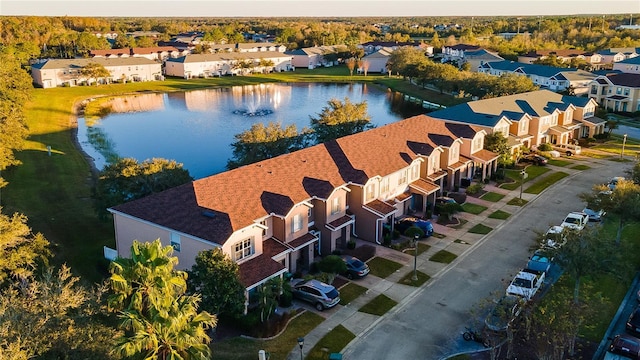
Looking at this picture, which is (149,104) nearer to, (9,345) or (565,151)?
(565,151)

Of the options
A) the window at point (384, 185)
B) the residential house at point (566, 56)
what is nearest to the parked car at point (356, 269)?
the window at point (384, 185)

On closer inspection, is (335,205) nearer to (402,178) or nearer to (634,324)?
(402,178)

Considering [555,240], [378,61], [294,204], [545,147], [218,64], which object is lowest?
[545,147]

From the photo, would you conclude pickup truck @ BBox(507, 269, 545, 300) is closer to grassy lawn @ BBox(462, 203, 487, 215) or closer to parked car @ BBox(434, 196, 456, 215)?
grassy lawn @ BBox(462, 203, 487, 215)

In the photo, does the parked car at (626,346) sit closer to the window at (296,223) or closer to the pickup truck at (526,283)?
the pickup truck at (526,283)

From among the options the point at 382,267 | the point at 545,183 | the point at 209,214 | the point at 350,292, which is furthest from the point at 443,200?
the point at 209,214
